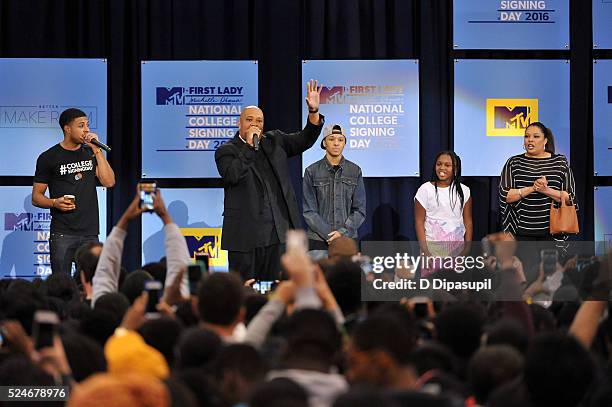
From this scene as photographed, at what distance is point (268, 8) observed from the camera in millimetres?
8914

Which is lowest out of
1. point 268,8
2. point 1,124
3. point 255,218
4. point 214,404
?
point 214,404

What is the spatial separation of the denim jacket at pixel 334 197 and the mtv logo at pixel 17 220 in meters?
2.44

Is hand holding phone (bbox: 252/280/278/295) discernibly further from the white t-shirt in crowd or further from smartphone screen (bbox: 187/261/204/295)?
smartphone screen (bbox: 187/261/204/295)

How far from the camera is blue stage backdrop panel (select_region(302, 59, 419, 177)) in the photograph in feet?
28.9

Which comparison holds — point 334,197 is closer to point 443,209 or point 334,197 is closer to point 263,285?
point 443,209

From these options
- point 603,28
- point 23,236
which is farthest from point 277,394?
point 603,28

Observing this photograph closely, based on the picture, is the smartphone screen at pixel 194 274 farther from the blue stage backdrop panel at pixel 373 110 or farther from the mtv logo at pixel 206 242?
the blue stage backdrop panel at pixel 373 110

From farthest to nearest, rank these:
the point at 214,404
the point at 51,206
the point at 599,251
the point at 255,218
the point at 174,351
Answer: the point at 599,251, the point at 51,206, the point at 255,218, the point at 174,351, the point at 214,404

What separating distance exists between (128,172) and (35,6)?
5.56ft

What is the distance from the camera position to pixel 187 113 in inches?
346

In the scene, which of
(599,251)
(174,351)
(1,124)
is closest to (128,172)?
(1,124)

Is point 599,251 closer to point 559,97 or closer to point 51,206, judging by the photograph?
point 559,97

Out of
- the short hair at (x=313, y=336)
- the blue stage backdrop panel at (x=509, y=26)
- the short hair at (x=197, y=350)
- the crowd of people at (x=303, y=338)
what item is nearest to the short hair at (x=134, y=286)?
the crowd of people at (x=303, y=338)

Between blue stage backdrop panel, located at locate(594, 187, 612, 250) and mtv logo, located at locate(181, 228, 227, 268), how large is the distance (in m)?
3.27
